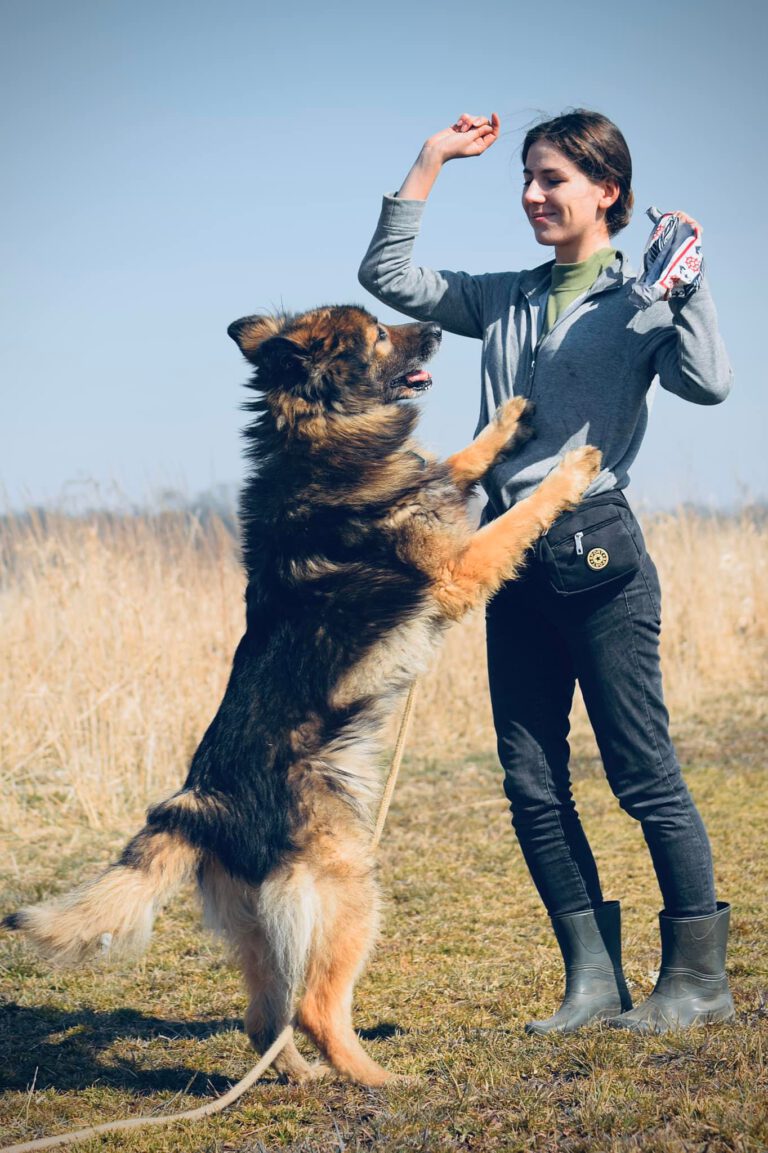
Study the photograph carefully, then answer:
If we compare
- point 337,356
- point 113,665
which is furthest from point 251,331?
point 113,665

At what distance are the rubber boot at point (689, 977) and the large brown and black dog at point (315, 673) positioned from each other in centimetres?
85

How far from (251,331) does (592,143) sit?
146 centimetres

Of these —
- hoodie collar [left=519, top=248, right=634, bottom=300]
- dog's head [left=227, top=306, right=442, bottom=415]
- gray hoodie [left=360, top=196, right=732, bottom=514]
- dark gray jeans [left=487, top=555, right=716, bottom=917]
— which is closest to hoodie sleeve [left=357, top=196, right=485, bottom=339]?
gray hoodie [left=360, top=196, right=732, bottom=514]

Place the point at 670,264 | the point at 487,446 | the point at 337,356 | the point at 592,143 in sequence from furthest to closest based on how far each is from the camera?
the point at 337,356, the point at 487,446, the point at 592,143, the point at 670,264

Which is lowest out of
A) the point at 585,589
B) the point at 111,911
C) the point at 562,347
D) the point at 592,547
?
the point at 111,911

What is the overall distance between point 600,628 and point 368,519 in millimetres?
900

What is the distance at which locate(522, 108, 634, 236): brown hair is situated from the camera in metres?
2.98

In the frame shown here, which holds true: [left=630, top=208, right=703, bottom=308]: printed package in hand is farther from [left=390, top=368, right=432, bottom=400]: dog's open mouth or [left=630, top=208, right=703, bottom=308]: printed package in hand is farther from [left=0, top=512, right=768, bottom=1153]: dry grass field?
[left=0, top=512, right=768, bottom=1153]: dry grass field

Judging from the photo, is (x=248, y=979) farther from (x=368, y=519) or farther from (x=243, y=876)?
(x=368, y=519)

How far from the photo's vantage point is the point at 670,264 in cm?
257

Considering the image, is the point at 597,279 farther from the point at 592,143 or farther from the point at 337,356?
the point at 337,356

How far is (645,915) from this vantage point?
4.61 meters

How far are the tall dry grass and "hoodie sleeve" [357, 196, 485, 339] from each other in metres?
4.39

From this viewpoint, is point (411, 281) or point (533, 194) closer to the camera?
point (533, 194)
